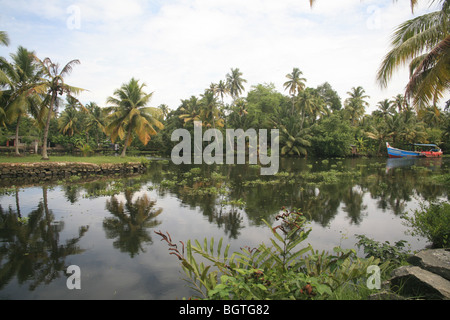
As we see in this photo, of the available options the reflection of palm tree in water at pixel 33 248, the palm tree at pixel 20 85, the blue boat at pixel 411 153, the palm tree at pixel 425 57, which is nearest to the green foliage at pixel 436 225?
the palm tree at pixel 425 57

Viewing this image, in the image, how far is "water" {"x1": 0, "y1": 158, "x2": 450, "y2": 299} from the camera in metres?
4.36

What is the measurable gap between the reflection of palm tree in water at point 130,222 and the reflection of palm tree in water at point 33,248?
2.50ft

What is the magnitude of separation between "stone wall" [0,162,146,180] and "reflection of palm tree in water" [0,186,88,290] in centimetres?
912

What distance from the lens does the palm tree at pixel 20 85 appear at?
59.2ft

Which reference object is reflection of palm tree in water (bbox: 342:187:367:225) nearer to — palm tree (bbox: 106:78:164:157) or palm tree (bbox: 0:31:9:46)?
palm tree (bbox: 106:78:164:157)

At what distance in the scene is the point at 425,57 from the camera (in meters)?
6.28

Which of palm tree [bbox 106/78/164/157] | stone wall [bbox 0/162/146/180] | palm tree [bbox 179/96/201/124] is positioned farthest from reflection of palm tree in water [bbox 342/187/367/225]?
palm tree [bbox 179/96/201/124]

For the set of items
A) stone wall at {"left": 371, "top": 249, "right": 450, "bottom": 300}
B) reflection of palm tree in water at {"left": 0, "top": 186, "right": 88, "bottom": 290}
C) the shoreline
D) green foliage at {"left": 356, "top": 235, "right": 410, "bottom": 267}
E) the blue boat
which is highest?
the blue boat

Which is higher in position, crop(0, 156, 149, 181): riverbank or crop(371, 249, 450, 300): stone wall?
crop(0, 156, 149, 181): riverbank

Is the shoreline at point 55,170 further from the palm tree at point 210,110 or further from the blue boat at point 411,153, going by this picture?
the blue boat at point 411,153

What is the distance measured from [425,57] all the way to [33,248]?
9.99 m

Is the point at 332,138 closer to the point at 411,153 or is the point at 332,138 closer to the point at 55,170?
the point at 411,153
